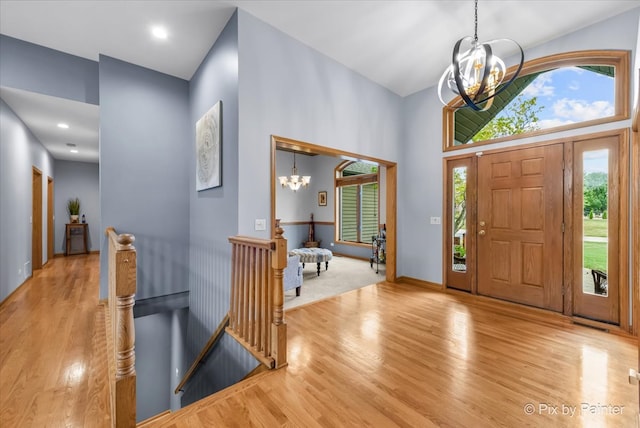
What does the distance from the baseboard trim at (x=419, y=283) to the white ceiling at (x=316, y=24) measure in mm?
3230

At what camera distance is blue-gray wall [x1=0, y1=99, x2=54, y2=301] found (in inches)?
142

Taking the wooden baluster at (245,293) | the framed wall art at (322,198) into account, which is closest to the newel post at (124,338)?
the wooden baluster at (245,293)

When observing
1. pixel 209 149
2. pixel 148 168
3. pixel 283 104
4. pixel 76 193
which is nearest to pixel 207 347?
pixel 209 149

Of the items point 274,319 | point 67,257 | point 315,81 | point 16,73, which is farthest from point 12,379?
point 67,257

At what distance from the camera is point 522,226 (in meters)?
3.37

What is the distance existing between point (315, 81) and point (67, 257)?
8050 mm

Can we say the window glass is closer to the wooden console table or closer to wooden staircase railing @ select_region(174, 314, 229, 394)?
wooden staircase railing @ select_region(174, 314, 229, 394)

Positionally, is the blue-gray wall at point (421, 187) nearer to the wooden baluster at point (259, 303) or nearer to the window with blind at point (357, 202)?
the window with blind at point (357, 202)

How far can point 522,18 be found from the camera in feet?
9.32

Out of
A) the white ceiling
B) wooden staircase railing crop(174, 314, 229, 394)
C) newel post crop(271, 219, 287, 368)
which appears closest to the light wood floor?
newel post crop(271, 219, 287, 368)

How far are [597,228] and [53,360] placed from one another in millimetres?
5378

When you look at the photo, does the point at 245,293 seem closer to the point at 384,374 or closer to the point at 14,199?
the point at 384,374

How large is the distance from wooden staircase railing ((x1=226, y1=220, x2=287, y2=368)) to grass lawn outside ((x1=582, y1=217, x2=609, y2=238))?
3310mm

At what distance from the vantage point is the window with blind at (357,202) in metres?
7.43
